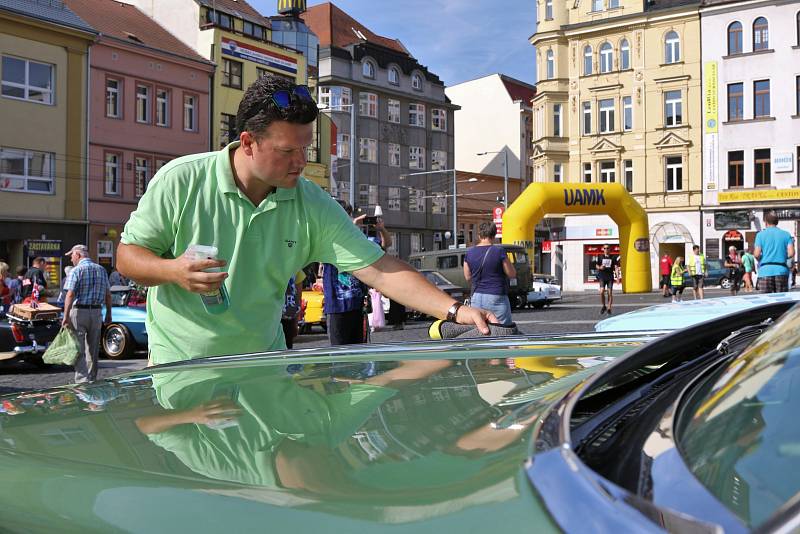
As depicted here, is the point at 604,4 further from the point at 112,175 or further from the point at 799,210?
the point at 112,175

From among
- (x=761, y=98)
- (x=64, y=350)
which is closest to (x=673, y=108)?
(x=761, y=98)

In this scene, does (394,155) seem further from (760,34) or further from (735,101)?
(760,34)

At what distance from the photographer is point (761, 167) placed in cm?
3975

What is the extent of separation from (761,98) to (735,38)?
331cm

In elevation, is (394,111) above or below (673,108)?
above

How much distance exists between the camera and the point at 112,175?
32969 millimetres

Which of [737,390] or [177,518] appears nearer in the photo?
[177,518]

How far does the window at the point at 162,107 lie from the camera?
34.9 m

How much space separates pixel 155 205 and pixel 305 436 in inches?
66.8

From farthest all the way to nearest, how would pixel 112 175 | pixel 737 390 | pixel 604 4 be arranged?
pixel 604 4
pixel 112 175
pixel 737 390

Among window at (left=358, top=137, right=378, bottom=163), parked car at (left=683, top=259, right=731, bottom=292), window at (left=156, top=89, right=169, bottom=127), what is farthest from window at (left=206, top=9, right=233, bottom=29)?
parked car at (left=683, top=259, right=731, bottom=292)

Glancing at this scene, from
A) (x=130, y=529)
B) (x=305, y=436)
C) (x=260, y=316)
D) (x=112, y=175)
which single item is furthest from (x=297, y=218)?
(x=112, y=175)

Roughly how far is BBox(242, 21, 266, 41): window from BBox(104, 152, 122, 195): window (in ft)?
33.2

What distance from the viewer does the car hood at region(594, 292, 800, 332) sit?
5.10 metres
